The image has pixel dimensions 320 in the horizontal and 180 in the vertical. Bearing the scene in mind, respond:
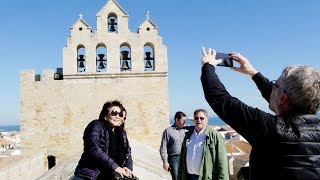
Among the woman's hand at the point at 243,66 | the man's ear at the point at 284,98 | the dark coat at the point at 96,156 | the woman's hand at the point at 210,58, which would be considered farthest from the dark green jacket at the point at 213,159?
the man's ear at the point at 284,98

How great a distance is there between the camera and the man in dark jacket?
6.34 feet

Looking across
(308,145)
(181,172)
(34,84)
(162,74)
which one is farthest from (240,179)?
(34,84)

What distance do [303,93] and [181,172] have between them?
3141 millimetres

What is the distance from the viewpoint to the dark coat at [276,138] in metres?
1.93

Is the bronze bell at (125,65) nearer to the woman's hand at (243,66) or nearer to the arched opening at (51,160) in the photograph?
the arched opening at (51,160)

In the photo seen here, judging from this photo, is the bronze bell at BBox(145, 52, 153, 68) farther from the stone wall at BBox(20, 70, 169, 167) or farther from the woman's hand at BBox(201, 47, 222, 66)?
the woman's hand at BBox(201, 47, 222, 66)

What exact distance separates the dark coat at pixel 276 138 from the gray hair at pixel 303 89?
1.6 inches

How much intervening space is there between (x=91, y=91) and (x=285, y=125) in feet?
46.9

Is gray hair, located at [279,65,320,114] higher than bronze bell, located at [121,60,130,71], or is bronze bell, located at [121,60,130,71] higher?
bronze bell, located at [121,60,130,71]

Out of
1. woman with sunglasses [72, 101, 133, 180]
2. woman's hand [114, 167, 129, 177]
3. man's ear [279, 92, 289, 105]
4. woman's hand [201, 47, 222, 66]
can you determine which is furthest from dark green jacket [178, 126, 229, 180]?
man's ear [279, 92, 289, 105]

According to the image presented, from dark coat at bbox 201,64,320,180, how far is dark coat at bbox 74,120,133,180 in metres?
2.07

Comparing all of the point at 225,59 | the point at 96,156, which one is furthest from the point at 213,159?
the point at 225,59

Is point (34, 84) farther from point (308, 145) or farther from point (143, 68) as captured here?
point (308, 145)

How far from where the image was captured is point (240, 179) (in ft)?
9.07
